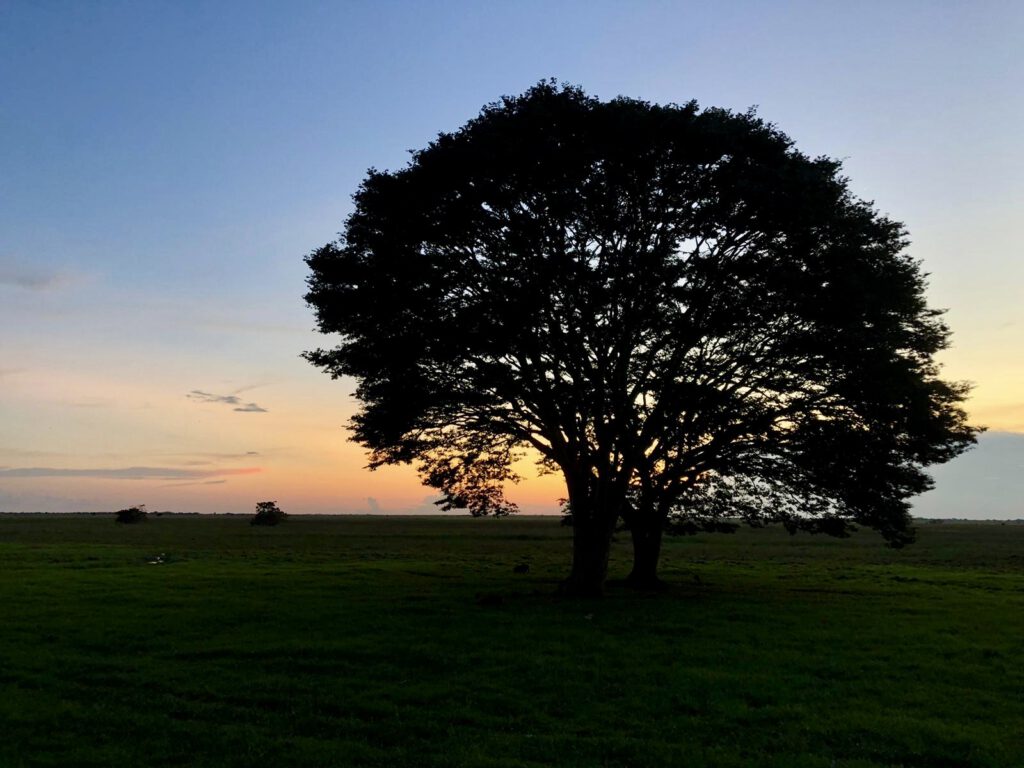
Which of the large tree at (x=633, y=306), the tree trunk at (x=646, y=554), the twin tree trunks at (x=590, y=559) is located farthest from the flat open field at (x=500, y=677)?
the large tree at (x=633, y=306)

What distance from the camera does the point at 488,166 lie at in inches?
1207

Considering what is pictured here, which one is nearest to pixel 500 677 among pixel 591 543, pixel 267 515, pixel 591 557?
pixel 591 543

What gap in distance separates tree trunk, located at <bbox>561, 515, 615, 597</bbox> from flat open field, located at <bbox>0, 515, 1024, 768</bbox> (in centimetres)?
191

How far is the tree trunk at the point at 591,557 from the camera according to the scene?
113 feet

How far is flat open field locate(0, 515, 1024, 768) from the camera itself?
14.1 meters

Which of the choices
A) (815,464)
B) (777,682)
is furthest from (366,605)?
(815,464)

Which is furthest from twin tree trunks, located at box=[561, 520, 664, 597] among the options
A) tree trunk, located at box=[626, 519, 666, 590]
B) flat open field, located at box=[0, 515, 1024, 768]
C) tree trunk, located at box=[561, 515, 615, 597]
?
tree trunk, located at box=[626, 519, 666, 590]

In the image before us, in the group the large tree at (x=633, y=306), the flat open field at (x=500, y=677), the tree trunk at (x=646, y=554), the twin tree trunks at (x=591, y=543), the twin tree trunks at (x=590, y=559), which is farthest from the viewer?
the tree trunk at (x=646, y=554)

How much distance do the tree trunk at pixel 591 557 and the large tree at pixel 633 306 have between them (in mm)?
101

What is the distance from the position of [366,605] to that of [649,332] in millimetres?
16200

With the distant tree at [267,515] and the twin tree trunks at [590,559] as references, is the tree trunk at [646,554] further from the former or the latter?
the distant tree at [267,515]

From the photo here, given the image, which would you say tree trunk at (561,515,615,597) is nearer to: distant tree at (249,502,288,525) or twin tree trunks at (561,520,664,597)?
twin tree trunks at (561,520,664,597)

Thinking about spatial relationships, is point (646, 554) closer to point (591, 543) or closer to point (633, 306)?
point (591, 543)

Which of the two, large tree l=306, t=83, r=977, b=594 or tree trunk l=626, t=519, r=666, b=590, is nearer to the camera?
large tree l=306, t=83, r=977, b=594
